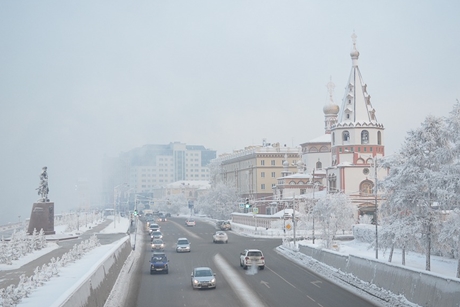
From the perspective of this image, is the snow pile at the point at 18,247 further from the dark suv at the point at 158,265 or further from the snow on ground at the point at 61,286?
the dark suv at the point at 158,265

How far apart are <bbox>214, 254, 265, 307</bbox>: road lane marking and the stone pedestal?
35.9 m

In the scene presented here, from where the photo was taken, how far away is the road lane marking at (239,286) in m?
26.3

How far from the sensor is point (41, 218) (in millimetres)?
73688

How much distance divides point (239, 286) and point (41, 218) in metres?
48.4

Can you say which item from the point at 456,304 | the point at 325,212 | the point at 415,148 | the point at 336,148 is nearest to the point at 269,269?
the point at 415,148

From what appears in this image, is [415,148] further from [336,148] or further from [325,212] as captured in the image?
[336,148]

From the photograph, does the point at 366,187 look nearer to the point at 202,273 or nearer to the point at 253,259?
the point at 253,259

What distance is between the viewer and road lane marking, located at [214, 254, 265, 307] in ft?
86.2

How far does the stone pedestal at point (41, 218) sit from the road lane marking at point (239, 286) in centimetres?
3594

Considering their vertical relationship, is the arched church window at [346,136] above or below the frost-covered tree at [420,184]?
above

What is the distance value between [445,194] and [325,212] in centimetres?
3486

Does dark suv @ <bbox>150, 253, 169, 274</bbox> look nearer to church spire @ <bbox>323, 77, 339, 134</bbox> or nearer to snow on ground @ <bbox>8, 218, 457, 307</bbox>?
snow on ground @ <bbox>8, 218, 457, 307</bbox>

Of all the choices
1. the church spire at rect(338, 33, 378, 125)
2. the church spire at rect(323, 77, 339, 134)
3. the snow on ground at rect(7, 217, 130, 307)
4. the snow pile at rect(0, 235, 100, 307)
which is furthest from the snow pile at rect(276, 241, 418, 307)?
the church spire at rect(323, 77, 339, 134)

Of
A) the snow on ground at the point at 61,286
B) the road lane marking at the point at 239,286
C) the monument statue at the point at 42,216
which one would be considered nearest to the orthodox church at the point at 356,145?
the monument statue at the point at 42,216
